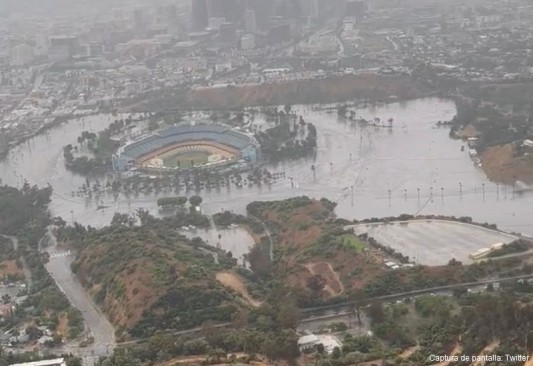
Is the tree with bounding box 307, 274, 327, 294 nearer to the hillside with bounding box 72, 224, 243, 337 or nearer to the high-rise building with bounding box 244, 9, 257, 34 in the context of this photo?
the hillside with bounding box 72, 224, 243, 337

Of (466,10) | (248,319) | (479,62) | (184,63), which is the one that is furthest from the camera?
(466,10)

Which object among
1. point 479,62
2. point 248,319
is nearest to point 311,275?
point 248,319

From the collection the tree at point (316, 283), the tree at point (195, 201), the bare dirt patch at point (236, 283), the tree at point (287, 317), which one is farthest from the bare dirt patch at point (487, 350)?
the tree at point (195, 201)

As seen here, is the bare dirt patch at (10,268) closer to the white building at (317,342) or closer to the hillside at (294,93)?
the white building at (317,342)

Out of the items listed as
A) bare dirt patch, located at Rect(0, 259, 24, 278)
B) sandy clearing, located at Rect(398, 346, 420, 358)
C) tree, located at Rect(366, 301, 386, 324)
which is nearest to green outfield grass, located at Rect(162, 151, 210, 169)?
bare dirt patch, located at Rect(0, 259, 24, 278)

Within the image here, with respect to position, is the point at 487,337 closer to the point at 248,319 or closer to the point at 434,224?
the point at 248,319
